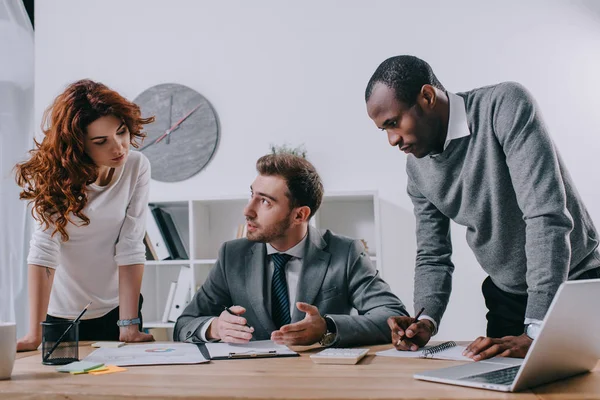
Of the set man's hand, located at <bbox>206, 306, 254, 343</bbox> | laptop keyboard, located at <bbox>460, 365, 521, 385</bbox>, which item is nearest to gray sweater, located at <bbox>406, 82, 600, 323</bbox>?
Answer: laptop keyboard, located at <bbox>460, 365, 521, 385</bbox>

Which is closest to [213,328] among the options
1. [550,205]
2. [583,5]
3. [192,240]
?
[550,205]

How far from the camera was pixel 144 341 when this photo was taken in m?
1.79

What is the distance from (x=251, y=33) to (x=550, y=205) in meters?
2.69

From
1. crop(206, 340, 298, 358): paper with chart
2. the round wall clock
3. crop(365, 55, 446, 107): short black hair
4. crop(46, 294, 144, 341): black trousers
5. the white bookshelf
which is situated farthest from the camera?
the round wall clock

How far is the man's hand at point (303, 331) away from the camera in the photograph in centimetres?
149

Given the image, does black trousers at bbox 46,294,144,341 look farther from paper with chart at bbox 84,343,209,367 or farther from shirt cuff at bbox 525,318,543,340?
shirt cuff at bbox 525,318,543,340

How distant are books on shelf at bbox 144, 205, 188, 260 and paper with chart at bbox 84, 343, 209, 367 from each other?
5.97ft

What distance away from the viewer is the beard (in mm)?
1884

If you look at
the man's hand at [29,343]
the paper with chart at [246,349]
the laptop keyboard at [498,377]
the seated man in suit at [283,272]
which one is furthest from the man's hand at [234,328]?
the laptop keyboard at [498,377]

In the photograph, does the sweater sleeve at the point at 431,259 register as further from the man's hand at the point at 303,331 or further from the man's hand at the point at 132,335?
the man's hand at the point at 132,335

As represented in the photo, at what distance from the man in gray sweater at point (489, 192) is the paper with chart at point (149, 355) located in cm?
48

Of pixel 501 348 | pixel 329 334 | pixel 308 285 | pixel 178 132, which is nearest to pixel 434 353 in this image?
pixel 501 348

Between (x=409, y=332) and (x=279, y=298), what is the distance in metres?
0.52

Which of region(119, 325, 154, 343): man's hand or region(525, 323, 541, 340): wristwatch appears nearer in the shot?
region(525, 323, 541, 340): wristwatch
